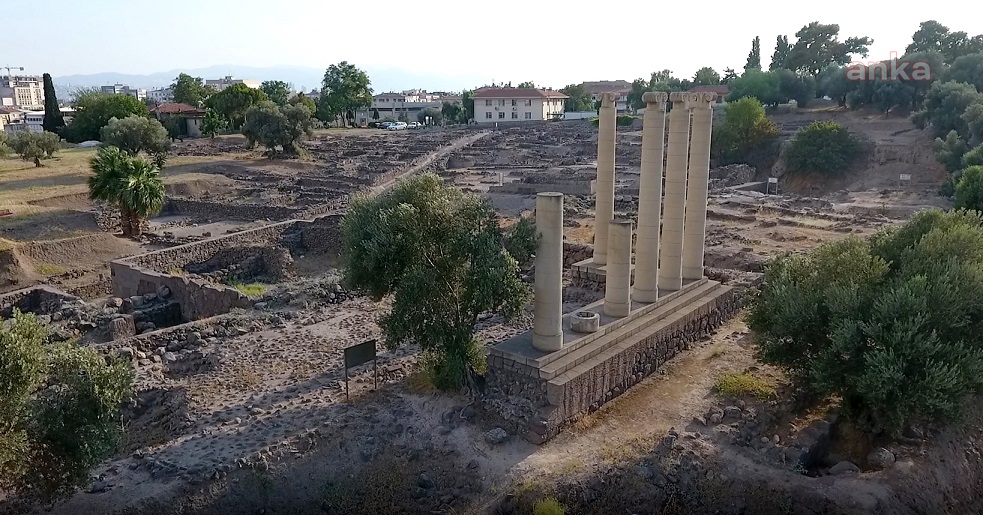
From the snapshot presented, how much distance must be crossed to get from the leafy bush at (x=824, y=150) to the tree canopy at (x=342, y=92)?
6371 cm

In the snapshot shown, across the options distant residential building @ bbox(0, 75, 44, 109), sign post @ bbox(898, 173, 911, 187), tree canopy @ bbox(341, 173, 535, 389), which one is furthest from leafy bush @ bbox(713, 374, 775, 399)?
distant residential building @ bbox(0, 75, 44, 109)

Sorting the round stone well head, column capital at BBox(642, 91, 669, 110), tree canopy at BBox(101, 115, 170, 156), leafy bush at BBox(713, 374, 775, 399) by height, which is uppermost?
column capital at BBox(642, 91, 669, 110)

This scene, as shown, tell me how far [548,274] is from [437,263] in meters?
2.39

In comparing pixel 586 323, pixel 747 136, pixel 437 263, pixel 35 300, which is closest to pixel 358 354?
pixel 437 263

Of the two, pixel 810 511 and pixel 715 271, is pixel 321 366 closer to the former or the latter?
pixel 810 511

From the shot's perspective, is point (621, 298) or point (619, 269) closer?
point (619, 269)

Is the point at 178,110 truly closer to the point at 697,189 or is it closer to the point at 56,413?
the point at 697,189

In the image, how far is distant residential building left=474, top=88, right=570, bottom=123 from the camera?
103562 millimetres

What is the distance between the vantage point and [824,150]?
5044cm

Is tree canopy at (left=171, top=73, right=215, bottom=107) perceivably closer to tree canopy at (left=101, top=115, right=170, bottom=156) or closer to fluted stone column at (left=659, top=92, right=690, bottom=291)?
tree canopy at (left=101, top=115, right=170, bottom=156)

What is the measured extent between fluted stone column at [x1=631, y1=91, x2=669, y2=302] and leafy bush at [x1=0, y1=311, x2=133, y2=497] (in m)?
12.3

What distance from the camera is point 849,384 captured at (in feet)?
42.9

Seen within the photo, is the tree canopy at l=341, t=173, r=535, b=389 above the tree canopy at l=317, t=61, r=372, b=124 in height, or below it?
below

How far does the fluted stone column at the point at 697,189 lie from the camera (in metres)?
19.3
